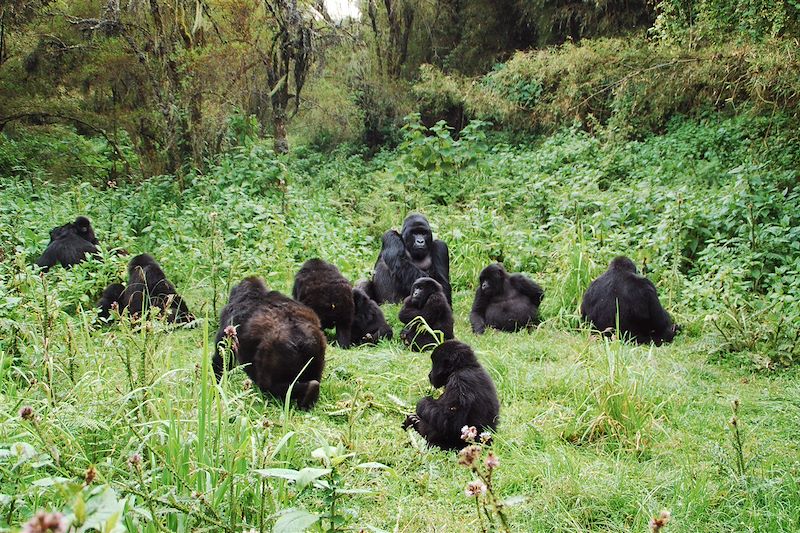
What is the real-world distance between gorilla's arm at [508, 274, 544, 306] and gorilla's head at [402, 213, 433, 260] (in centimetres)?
112

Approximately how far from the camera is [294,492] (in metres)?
2.79

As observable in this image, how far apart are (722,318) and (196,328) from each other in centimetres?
442

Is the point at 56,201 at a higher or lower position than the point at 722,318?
higher

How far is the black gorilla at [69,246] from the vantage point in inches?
276

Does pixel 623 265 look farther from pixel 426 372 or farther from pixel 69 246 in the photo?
pixel 69 246

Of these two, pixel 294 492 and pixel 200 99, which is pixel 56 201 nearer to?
pixel 200 99

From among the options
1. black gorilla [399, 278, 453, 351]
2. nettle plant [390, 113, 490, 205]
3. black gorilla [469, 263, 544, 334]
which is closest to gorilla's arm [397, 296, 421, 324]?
black gorilla [399, 278, 453, 351]

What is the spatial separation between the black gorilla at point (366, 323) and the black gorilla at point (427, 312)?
0.31 metres

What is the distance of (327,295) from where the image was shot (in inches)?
214

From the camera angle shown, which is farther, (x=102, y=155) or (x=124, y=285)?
(x=102, y=155)

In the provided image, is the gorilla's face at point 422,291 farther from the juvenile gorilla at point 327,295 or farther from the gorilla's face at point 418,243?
the gorilla's face at point 418,243

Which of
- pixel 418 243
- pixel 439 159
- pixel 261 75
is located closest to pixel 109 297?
pixel 418 243

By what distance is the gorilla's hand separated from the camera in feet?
12.3

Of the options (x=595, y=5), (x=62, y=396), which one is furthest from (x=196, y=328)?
(x=595, y=5)
